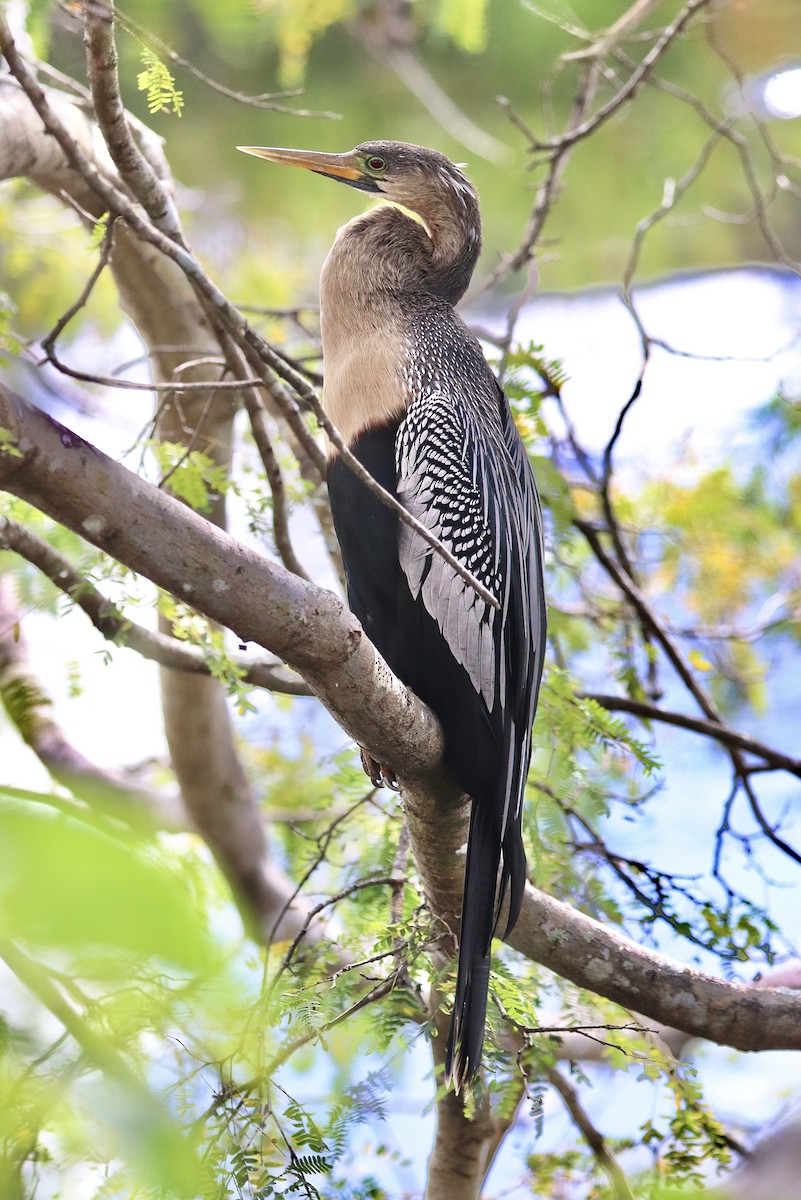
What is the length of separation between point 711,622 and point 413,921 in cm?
249

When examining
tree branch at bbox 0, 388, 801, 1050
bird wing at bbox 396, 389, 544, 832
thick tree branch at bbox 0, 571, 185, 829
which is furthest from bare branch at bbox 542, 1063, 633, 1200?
thick tree branch at bbox 0, 571, 185, 829

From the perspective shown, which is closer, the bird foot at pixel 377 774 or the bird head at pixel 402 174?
the bird foot at pixel 377 774

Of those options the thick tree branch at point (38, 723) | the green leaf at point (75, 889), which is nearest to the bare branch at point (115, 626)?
the thick tree branch at point (38, 723)

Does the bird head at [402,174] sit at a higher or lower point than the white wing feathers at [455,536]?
higher

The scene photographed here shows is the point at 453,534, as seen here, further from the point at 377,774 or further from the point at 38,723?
the point at 38,723

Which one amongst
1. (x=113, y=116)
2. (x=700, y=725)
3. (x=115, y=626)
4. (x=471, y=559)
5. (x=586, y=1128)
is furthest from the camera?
(x=700, y=725)

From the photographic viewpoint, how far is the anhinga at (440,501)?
4.58 ft

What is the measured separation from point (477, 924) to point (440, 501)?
57 cm

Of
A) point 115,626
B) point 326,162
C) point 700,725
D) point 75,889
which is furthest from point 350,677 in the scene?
point 700,725

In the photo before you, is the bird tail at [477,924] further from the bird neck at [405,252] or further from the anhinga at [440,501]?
the bird neck at [405,252]

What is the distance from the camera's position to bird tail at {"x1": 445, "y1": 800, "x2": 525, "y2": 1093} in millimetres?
1252

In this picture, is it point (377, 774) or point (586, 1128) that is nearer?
point (377, 774)

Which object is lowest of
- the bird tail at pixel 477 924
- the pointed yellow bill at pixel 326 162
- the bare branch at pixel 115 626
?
the bird tail at pixel 477 924

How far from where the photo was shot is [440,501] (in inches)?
58.1
